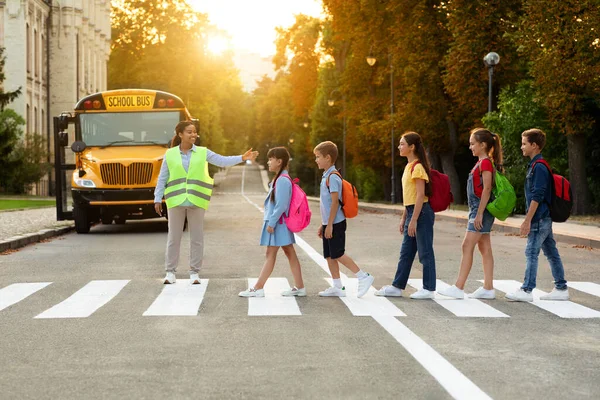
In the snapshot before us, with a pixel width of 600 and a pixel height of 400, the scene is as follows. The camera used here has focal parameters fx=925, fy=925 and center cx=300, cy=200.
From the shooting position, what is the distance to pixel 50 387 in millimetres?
5523

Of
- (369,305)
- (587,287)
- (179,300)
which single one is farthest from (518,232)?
(179,300)

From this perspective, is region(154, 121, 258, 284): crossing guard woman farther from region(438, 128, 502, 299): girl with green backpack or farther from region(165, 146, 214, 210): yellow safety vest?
region(438, 128, 502, 299): girl with green backpack

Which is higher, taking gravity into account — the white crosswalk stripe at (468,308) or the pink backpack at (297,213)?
the pink backpack at (297,213)

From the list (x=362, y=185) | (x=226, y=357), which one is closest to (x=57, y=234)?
(x=226, y=357)

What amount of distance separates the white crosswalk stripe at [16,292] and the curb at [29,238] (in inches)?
209

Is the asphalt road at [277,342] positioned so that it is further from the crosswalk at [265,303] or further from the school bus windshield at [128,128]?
the school bus windshield at [128,128]

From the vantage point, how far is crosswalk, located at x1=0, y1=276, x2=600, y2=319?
855 cm

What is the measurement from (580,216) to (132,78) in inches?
1798

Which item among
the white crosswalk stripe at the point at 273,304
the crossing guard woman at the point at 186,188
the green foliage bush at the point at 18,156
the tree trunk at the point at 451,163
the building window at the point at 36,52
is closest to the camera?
the white crosswalk stripe at the point at 273,304

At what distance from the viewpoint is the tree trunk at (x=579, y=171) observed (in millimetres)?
27359

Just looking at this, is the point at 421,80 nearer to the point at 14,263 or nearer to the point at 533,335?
the point at 14,263

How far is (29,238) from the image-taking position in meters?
17.8

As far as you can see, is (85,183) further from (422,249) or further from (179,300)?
(422,249)

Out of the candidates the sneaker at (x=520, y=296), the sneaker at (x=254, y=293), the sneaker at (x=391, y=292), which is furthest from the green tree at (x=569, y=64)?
the sneaker at (x=254, y=293)
